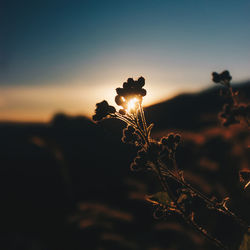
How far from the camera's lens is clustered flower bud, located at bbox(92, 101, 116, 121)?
1508mm

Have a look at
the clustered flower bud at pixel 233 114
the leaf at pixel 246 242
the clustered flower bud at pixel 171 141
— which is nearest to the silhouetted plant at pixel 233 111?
the clustered flower bud at pixel 233 114

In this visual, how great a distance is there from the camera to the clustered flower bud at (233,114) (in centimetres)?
114

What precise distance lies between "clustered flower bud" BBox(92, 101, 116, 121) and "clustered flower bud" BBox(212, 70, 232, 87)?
589 mm

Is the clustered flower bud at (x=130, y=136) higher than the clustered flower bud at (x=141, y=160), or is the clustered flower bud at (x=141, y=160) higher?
the clustered flower bud at (x=130, y=136)

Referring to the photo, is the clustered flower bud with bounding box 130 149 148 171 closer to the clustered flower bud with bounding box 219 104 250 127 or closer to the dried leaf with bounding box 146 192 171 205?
the dried leaf with bounding box 146 192 171 205

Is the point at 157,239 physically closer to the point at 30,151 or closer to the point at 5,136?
the point at 30,151

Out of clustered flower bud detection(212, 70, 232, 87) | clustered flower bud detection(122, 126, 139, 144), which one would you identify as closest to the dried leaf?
clustered flower bud detection(122, 126, 139, 144)

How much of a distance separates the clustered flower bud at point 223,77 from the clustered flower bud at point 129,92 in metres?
0.39

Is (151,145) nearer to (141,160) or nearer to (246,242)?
(141,160)

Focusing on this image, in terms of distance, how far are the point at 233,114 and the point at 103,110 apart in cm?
71

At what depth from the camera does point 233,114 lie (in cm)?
116

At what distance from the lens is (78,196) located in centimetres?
1123

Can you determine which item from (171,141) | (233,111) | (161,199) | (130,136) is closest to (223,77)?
(233,111)

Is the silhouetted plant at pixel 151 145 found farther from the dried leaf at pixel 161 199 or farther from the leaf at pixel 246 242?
the leaf at pixel 246 242
